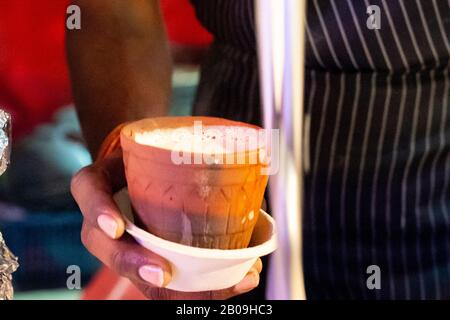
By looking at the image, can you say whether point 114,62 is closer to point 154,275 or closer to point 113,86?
point 113,86

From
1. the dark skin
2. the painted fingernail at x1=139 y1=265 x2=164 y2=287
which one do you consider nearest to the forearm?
the dark skin

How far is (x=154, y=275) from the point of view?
0.48 metres

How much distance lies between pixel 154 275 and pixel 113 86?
0.49 feet

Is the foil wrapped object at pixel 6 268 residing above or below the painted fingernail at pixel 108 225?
below

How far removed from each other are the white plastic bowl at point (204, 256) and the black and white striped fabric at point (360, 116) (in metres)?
0.07

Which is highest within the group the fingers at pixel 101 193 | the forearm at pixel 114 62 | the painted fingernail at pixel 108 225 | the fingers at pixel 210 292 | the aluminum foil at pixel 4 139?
the forearm at pixel 114 62

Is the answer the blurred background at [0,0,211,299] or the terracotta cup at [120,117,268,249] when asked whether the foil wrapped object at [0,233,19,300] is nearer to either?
the blurred background at [0,0,211,299]

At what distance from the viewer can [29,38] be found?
520 millimetres

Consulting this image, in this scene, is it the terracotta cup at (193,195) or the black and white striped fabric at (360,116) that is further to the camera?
the black and white striped fabric at (360,116)

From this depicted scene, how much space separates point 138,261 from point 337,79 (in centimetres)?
22

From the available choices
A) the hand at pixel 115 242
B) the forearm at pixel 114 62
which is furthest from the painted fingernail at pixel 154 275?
the forearm at pixel 114 62

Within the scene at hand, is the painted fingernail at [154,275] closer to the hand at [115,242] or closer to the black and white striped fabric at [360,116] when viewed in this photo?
the hand at [115,242]

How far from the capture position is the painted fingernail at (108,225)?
48cm

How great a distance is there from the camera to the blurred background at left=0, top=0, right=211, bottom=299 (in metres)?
0.52
